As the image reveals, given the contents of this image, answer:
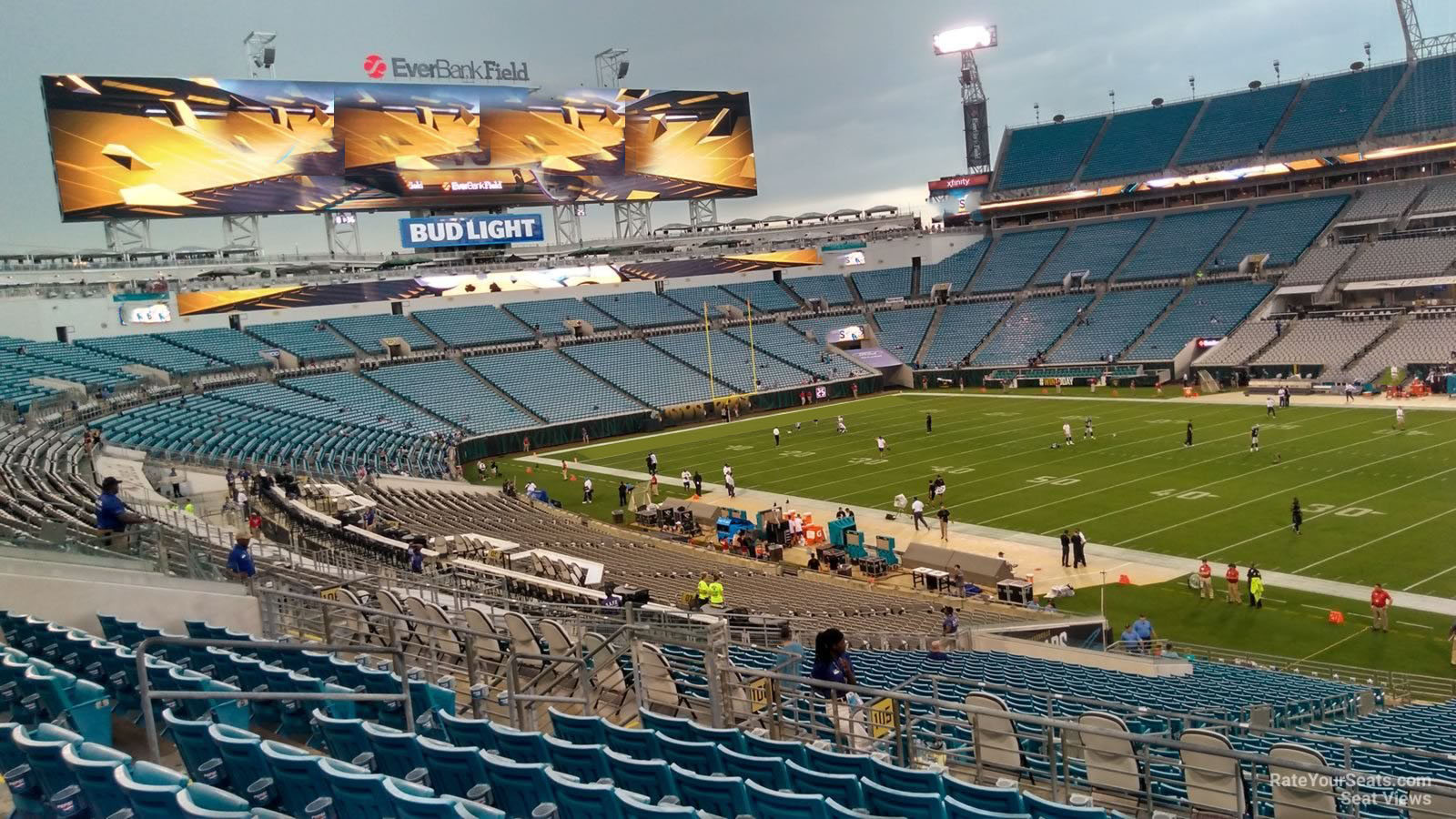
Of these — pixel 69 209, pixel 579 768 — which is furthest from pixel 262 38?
pixel 579 768

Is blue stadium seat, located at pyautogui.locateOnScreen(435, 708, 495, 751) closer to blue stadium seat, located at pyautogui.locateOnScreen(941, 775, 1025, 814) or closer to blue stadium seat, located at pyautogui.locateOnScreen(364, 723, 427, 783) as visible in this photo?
blue stadium seat, located at pyautogui.locateOnScreen(364, 723, 427, 783)

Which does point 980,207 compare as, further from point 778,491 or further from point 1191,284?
point 778,491

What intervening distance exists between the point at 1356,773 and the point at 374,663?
7.85 metres

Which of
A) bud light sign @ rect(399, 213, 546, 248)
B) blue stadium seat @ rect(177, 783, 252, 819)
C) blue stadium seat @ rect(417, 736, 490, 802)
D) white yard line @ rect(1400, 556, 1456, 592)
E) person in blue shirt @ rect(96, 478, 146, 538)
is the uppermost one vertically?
bud light sign @ rect(399, 213, 546, 248)

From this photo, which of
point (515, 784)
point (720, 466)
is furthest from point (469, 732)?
point (720, 466)

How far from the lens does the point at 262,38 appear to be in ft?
161

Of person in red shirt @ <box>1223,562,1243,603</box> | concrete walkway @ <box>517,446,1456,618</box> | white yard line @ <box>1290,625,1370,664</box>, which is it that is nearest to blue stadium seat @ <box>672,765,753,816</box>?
white yard line @ <box>1290,625,1370,664</box>

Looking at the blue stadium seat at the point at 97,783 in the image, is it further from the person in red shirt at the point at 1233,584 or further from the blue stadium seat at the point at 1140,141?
the blue stadium seat at the point at 1140,141

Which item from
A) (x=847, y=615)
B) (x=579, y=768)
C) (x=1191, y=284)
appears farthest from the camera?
(x=1191, y=284)

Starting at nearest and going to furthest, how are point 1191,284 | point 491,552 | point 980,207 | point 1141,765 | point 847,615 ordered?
point 1141,765 → point 847,615 → point 491,552 → point 1191,284 → point 980,207

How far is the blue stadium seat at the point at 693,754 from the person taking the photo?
6.59 m

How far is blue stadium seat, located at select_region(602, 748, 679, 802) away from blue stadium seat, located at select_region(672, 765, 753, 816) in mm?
61

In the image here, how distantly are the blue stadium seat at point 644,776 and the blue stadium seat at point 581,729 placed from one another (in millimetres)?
940

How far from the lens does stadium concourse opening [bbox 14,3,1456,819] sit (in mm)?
→ 7141
